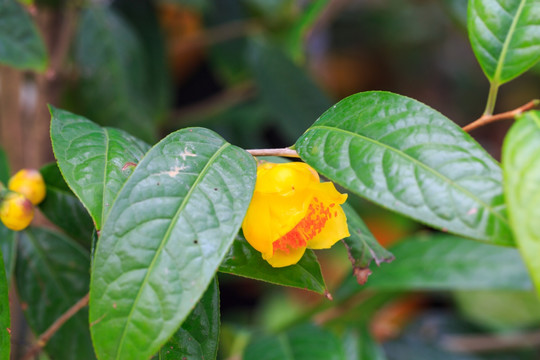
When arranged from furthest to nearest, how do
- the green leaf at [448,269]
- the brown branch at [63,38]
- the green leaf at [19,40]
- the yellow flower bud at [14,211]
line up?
the brown branch at [63,38]
the green leaf at [448,269]
the green leaf at [19,40]
the yellow flower bud at [14,211]

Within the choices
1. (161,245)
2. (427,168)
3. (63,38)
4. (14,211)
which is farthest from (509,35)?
(63,38)

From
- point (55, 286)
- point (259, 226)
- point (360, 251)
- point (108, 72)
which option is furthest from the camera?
point (108, 72)

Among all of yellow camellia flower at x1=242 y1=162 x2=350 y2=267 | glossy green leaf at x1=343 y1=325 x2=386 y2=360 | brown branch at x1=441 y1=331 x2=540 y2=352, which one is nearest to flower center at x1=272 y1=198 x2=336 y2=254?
yellow camellia flower at x1=242 y1=162 x2=350 y2=267

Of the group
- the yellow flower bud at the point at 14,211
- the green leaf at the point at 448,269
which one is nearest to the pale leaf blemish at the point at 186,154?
the yellow flower bud at the point at 14,211

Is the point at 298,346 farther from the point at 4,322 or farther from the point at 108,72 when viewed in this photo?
the point at 108,72

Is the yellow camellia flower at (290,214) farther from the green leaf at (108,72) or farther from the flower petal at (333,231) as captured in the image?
the green leaf at (108,72)

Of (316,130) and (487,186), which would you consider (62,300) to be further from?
(487,186)
